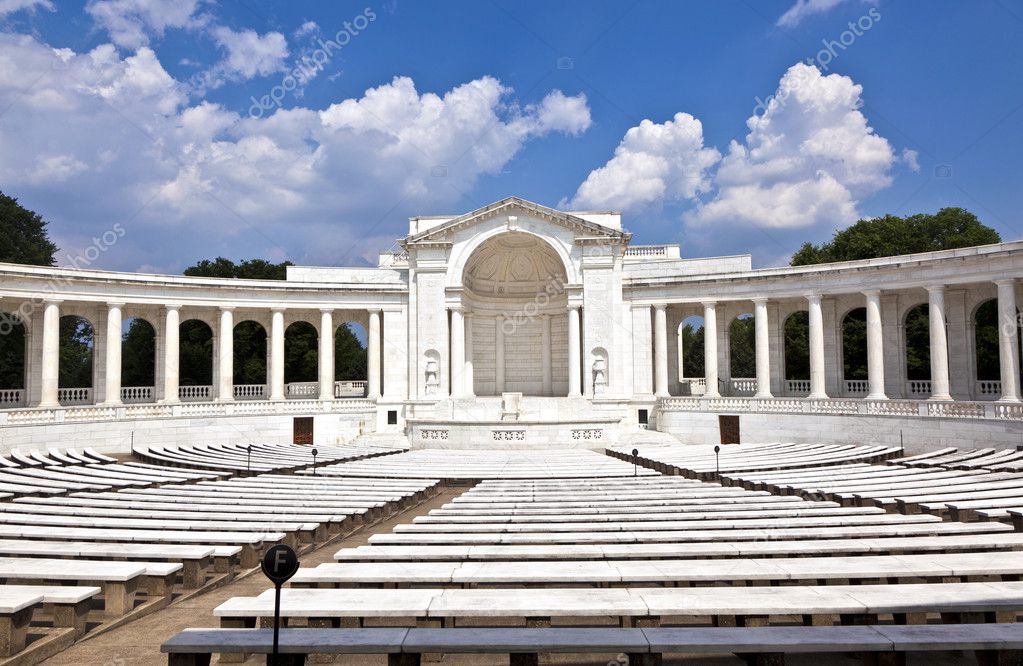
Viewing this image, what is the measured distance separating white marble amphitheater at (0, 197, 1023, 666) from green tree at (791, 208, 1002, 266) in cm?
766

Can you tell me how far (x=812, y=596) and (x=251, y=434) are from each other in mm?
44084

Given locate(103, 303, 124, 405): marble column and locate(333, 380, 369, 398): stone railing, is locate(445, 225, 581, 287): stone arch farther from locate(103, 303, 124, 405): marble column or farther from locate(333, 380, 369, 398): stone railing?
locate(103, 303, 124, 405): marble column

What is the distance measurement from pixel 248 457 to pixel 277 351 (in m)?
23.6

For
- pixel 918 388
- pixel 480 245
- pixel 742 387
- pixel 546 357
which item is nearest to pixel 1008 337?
pixel 918 388

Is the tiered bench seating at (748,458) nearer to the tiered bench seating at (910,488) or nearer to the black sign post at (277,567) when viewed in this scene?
the tiered bench seating at (910,488)

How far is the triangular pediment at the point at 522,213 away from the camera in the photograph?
48.5 meters

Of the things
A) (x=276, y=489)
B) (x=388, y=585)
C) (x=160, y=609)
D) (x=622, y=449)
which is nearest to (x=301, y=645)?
(x=388, y=585)

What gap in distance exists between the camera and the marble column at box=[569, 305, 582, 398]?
48656 millimetres

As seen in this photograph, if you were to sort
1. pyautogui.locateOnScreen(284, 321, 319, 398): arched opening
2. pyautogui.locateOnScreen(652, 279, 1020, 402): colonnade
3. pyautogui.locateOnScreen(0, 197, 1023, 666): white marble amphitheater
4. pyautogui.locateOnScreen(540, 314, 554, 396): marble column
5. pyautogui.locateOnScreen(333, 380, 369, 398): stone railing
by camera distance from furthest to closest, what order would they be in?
pyautogui.locateOnScreen(284, 321, 319, 398): arched opening
pyautogui.locateOnScreen(333, 380, 369, 398): stone railing
pyautogui.locateOnScreen(540, 314, 554, 396): marble column
pyautogui.locateOnScreen(652, 279, 1020, 402): colonnade
pyautogui.locateOnScreen(0, 197, 1023, 666): white marble amphitheater

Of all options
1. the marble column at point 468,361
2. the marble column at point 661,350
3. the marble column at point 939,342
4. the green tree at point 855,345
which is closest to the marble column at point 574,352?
the marble column at point 661,350

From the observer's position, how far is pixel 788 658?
884 cm

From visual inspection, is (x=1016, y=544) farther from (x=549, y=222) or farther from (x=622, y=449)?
(x=549, y=222)

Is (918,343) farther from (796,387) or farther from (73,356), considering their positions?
(73,356)

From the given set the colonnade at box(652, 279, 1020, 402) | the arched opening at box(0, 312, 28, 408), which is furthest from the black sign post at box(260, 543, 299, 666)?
the arched opening at box(0, 312, 28, 408)
